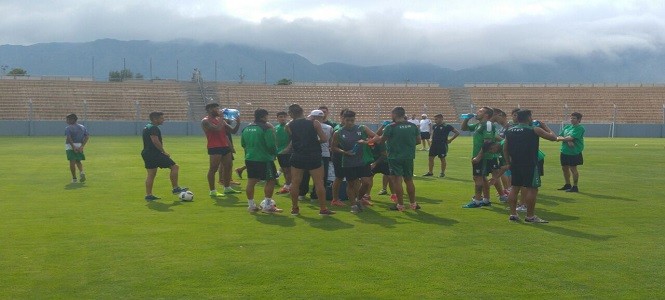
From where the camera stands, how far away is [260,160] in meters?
11.5

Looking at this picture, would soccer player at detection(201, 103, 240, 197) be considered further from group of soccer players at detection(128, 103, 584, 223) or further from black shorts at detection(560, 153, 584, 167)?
black shorts at detection(560, 153, 584, 167)

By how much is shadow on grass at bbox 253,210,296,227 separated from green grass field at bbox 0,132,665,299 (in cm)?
2

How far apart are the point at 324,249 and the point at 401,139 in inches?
140

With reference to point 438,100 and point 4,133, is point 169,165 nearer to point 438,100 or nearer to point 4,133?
point 4,133

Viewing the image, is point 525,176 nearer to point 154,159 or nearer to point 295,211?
point 295,211

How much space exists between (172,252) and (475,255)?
11.2 ft

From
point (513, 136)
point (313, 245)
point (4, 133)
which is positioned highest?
point (513, 136)

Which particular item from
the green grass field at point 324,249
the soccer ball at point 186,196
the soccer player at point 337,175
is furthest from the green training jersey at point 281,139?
the soccer ball at point 186,196

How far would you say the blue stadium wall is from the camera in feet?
157

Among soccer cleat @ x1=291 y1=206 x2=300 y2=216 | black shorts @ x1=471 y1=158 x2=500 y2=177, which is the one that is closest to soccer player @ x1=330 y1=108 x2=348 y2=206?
soccer cleat @ x1=291 y1=206 x2=300 y2=216

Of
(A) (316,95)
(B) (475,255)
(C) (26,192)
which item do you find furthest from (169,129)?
(B) (475,255)

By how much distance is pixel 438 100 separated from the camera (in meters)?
66.1

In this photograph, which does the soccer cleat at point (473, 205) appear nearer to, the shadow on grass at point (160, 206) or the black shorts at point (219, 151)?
the black shorts at point (219, 151)

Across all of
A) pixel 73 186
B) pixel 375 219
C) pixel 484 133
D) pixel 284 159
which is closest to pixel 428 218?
pixel 375 219
